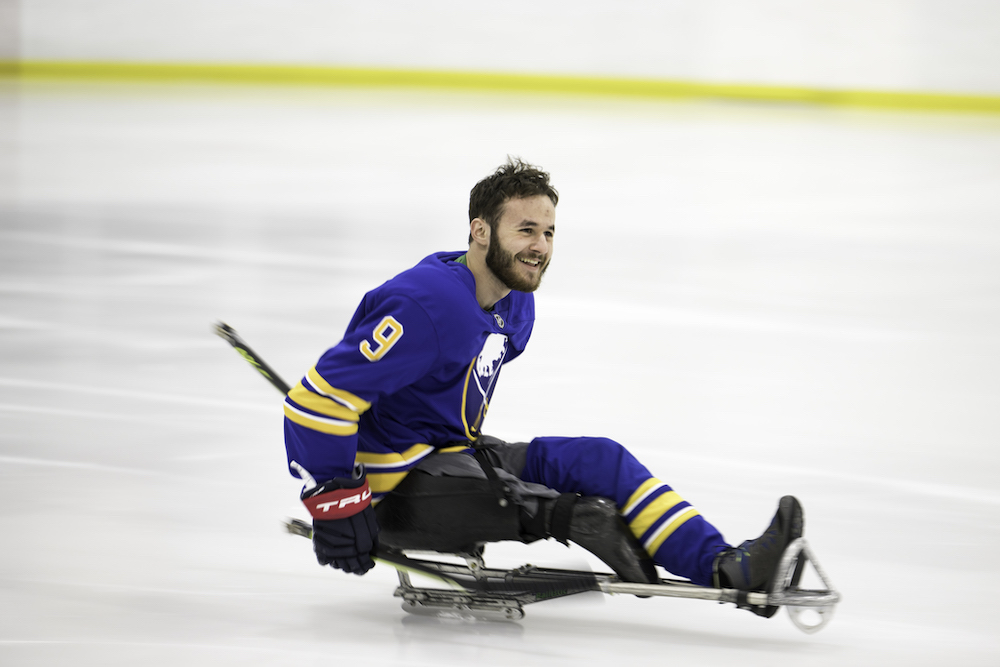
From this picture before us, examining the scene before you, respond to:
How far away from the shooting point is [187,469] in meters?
3.31

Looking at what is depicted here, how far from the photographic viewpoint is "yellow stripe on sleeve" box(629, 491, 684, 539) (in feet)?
7.46

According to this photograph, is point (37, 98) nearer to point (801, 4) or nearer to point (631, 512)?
point (801, 4)

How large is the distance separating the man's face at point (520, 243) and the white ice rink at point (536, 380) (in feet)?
2.28

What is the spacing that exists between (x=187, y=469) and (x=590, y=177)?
6609 millimetres

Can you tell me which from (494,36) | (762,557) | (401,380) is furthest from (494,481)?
(494,36)

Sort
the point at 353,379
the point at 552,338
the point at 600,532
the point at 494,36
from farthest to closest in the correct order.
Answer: the point at 494,36
the point at 552,338
the point at 600,532
the point at 353,379

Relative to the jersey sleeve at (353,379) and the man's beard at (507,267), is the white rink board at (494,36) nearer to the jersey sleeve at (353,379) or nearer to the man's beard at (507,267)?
the man's beard at (507,267)

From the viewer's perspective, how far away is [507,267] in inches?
90.8

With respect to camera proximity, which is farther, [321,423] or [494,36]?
[494,36]

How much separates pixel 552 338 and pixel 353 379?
2.83m

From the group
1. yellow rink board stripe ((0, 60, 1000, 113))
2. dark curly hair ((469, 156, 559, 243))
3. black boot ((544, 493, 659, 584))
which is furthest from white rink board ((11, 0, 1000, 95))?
black boot ((544, 493, 659, 584))

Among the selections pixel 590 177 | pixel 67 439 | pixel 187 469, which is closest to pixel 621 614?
pixel 187 469

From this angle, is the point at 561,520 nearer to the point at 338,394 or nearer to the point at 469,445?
the point at 469,445

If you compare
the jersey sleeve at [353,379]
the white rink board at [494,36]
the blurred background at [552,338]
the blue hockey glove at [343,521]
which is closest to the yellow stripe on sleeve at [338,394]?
the jersey sleeve at [353,379]
